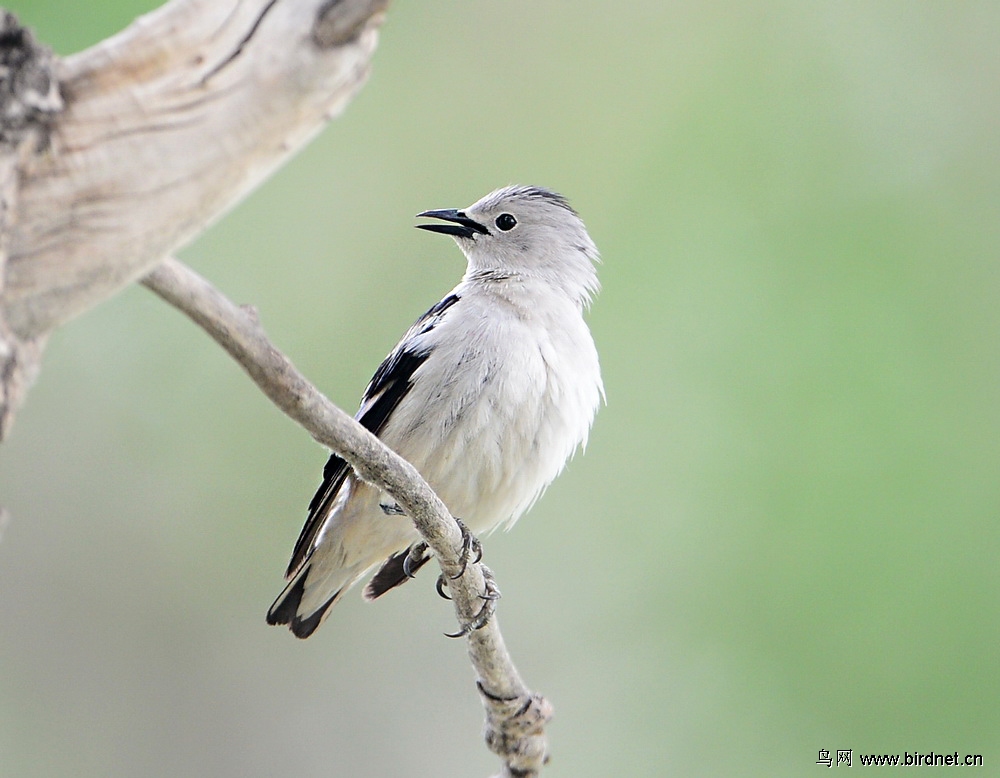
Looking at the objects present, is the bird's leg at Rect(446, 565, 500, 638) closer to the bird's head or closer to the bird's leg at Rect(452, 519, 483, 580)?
the bird's leg at Rect(452, 519, 483, 580)

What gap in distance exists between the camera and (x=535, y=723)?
4.51 meters

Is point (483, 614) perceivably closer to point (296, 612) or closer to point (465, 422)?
point (465, 422)

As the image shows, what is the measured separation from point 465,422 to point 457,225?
5.86ft

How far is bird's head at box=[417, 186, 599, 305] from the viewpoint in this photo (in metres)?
5.91

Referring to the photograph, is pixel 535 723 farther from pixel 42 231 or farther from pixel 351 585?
pixel 42 231

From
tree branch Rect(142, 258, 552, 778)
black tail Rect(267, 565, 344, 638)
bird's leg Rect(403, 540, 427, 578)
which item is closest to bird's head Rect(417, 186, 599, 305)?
bird's leg Rect(403, 540, 427, 578)

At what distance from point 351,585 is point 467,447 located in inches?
48.5

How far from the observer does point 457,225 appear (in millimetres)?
6207

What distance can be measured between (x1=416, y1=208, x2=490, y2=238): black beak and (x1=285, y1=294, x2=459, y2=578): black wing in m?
0.80

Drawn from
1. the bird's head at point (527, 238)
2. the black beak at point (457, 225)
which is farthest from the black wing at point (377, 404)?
the black beak at point (457, 225)

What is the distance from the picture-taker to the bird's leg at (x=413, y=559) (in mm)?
5379

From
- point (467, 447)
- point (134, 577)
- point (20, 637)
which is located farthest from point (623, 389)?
point (20, 637)

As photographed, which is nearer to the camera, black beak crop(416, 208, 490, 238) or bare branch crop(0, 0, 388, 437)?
bare branch crop(0, 0, 388, 437)

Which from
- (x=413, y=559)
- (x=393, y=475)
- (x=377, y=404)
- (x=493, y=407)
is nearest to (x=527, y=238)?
(x=377, y=404)
